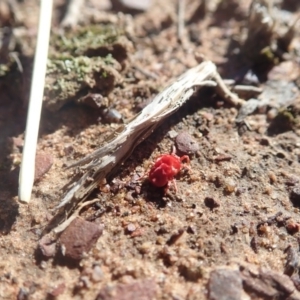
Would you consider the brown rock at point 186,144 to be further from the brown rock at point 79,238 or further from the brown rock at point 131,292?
the brown rock at point 131,292

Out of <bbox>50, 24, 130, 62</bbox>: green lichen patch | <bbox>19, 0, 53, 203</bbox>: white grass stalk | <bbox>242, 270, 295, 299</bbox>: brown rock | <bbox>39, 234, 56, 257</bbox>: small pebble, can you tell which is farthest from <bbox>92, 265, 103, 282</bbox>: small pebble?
<bbox>50, 24, 130, 62</bbox>: green lichen patch

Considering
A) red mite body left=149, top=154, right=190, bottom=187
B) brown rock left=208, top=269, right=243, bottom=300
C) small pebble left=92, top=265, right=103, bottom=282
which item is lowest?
small pebble left=92, top=265, right=103, bottom=282

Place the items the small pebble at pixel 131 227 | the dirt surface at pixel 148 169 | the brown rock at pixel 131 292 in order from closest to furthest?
the brown rock at pixel 131 292, the dirt surface at pixel 148 169, the small pebble at pixel 131 227

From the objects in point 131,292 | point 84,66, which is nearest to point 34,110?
point 84,66

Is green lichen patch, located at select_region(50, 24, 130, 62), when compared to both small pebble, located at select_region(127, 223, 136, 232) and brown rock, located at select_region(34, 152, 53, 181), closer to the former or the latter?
brown rock, located at select_region(34, 152, 53, 181)

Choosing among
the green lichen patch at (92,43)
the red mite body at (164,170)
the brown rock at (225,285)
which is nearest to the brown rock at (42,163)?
the red mite body at (164,170)
